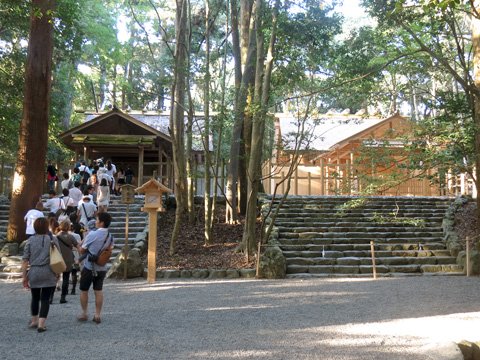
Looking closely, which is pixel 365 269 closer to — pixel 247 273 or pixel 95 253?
pixel 247 273

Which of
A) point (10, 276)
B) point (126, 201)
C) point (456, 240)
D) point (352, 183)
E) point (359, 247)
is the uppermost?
point (352, 183)

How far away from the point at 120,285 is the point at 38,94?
6098mm

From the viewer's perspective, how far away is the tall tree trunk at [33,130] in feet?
40.5

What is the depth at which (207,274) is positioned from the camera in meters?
11.5

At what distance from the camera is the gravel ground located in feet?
15.1

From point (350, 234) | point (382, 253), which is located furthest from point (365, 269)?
point (350, 234)

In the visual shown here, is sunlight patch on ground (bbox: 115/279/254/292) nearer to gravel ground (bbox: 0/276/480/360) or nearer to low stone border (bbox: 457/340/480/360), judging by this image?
gravel ground (bbox: 0/276/480/360)

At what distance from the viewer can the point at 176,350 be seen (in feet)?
15.3

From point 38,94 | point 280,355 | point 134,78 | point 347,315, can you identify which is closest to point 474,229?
point 347,315

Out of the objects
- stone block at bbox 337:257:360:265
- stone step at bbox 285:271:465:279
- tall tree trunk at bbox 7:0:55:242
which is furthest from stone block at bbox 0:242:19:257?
stone block at bbox 337:257:360:265

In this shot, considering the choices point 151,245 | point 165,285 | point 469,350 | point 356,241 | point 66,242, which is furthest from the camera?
point 356,241

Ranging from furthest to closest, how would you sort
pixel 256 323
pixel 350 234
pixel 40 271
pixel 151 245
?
1. pixel 350 234
2. pixel 151 245
3. pixel 256 323
4. pixel 40 271

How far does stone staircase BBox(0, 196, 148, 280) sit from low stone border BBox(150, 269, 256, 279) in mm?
1897

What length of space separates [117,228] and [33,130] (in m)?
3.84
